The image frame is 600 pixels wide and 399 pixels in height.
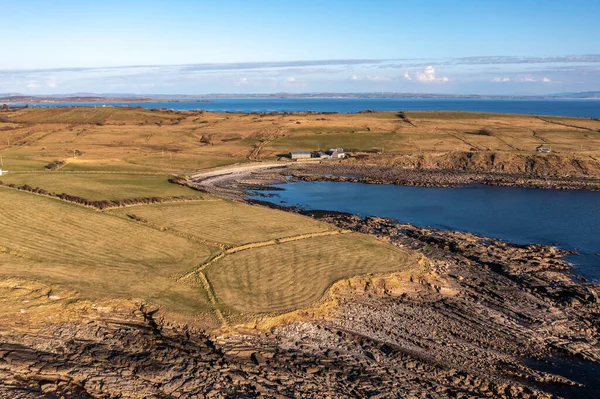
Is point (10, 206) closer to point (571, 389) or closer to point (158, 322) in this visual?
point (158, 322)

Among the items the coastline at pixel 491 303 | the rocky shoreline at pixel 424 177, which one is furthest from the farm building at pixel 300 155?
the coastline at pixel 491 303

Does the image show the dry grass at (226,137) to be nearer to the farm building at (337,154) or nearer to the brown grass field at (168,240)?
the brown grass field at (168,240)

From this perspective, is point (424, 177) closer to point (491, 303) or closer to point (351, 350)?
point (491, 303)

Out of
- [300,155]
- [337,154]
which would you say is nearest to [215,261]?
[300,155]

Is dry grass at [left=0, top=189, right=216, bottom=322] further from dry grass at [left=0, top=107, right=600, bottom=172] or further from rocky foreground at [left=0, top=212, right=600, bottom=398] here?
dry grass at [left=0, top=107, right=600, bottom=172]

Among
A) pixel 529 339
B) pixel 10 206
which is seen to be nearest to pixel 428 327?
pixel 529 339

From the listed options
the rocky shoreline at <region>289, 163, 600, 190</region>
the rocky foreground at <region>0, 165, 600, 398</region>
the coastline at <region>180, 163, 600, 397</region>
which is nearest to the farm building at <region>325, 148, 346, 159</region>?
the rocky shoreline at <region>289, 163, 600, 190</region>
